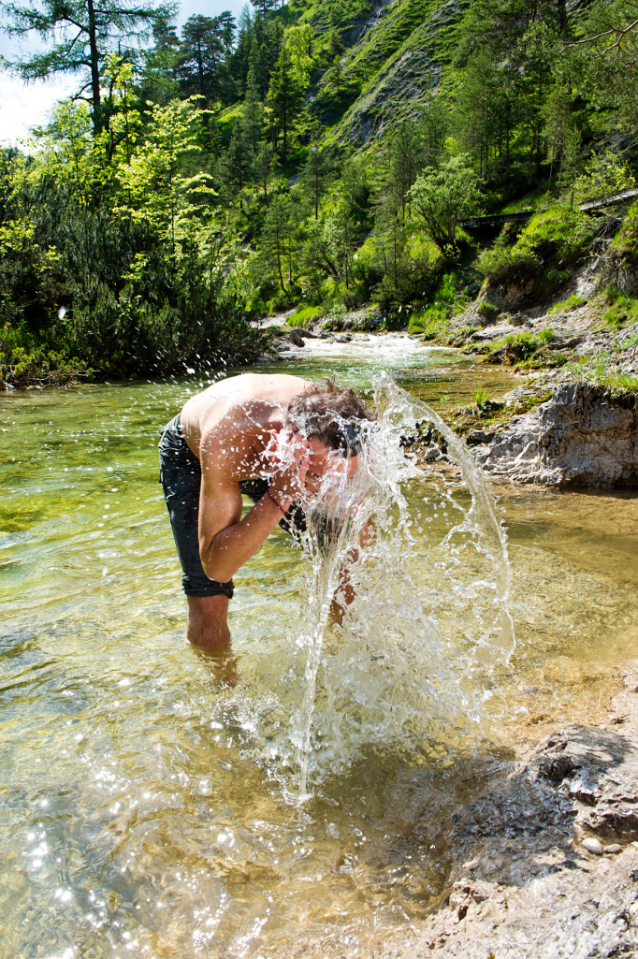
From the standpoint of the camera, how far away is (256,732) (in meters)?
2.40

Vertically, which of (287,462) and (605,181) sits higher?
(605,181)

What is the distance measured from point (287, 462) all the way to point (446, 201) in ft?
114

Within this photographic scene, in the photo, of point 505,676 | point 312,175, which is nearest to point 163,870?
point 505,676

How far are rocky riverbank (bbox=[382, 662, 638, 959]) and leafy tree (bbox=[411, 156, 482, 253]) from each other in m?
34.8

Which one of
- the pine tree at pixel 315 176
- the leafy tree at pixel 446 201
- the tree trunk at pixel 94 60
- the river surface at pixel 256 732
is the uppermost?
the pine tree at pixel 315 176

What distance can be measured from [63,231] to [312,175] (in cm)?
4317

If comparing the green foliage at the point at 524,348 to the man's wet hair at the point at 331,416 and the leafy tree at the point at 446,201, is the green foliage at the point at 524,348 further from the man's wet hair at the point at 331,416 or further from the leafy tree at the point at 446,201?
the leafy tree at the point at 446,201

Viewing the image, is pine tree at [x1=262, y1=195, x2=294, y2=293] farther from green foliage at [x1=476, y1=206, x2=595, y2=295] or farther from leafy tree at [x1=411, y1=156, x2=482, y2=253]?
green foliage at [x1=476, y1=206, x2=595, y2=295]

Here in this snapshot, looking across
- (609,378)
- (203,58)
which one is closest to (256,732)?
(609,378)

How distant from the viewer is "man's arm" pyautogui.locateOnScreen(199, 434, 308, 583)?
2180 mm

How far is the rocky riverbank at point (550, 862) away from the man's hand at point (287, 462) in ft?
4.10

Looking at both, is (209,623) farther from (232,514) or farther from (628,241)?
(628,241)

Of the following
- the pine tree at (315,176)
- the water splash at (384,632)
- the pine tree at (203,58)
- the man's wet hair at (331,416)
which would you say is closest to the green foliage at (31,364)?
the water splash at (384,632)

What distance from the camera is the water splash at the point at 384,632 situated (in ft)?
7.91
